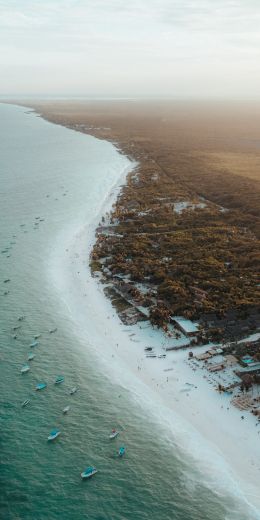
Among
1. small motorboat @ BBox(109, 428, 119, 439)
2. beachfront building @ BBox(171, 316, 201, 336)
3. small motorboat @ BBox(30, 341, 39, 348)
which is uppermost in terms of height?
beachfront building @ BBox(171, 316, 201, 336)

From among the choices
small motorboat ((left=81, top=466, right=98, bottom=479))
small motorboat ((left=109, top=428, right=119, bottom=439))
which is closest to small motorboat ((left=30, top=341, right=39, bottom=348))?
small motorboat ((left=109, top=428, right=119, bottom=439))

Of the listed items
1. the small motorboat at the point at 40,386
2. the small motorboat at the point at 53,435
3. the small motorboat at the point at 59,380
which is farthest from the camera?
the small motorboat at the point at 59,380

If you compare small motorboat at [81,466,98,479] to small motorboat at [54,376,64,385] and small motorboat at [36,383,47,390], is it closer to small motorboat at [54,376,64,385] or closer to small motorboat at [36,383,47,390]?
small motorboat at [36,383,47,390]

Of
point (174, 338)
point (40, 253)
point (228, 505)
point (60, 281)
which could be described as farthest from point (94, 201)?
point (228, 505)

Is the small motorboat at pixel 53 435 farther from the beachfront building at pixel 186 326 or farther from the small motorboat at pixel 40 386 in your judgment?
the beachfront building at pixel 186 326

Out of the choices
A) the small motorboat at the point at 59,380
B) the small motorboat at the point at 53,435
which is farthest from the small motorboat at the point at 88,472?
the small motorboat at the point at 59,380

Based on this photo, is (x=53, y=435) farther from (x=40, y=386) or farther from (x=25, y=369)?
(x=25, y=369)

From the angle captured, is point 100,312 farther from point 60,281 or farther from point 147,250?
point 147,250
